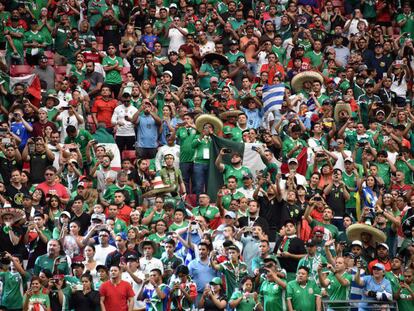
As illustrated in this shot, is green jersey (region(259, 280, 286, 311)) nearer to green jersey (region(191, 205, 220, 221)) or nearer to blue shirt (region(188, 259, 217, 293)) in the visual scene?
blue shirt (region(188, 259, 217, 293))

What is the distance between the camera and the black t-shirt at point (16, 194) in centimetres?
2514

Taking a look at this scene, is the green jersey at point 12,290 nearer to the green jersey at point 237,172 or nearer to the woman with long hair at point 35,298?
the woman with long hair at point 35,298

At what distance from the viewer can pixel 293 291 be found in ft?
74.1

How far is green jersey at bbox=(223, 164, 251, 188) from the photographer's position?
26.4 m

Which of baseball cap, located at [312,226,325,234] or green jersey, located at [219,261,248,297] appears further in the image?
baseball cap, located at [312,226,325,234]

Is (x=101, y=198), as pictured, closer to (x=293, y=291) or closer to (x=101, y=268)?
(x=101, y=268)

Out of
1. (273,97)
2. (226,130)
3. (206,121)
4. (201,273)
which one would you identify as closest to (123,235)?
(201,273)

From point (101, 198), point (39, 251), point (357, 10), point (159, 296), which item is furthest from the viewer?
point (357, 10)

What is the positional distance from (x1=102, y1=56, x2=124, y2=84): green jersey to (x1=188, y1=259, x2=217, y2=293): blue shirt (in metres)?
7.36

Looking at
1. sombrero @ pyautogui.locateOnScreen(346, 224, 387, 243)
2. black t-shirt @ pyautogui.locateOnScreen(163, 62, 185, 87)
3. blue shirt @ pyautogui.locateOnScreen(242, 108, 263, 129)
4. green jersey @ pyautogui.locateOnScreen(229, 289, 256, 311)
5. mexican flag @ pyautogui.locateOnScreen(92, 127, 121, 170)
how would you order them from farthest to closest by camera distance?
black t-shirt @ pyautogui.locateOnScreen(163, 62, 185, 87) < blue shirt @ pyautogui.locateOnScreen(242, 108, 263, 129) < mexican flag @ pyautogui.locateOnScreen(92, 127, 121, 170) < sombrero @ pyautogui.locateOnScreen(346, 224, 387, 243) < green jersey @ pyautogui.locateOnScreen(229, 289, 256, 311)

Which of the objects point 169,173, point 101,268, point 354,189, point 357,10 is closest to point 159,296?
point 101,268

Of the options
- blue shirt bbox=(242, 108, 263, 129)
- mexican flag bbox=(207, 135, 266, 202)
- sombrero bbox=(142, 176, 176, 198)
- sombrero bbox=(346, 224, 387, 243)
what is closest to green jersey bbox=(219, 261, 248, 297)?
sombrero bbox=(346, 224, 387, 243)

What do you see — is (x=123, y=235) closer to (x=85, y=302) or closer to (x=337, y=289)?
(x=85, y=302)

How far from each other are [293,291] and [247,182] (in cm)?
393
